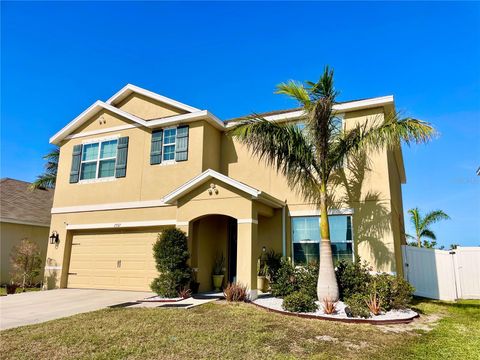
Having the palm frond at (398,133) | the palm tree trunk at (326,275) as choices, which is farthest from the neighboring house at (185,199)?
the palm tree trunk at (326,275)

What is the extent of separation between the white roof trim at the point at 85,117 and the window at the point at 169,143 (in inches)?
71.8

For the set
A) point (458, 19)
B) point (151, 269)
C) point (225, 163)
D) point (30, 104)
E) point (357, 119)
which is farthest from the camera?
point (30, 104)

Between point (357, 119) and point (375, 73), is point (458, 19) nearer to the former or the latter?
point (375, 73)

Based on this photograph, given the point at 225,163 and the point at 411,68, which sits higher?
the point at 411,68

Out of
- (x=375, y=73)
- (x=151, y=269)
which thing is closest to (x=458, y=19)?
(x=375, y=73)

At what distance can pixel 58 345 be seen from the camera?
6.48 metres

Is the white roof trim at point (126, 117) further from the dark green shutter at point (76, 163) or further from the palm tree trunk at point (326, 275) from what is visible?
the palm tree trunk at point (326, 275)

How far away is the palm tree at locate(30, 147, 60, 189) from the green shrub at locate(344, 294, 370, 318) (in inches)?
705

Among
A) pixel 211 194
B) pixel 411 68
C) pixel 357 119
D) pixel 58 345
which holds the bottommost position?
pixel 58 345

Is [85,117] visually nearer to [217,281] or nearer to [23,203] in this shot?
[23,203]

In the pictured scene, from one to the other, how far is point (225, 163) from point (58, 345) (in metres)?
9.86

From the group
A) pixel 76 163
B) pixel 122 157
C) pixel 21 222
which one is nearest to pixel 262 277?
pixel 122 157

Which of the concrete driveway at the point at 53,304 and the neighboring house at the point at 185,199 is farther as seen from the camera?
the neighboring house at the point at 185,199

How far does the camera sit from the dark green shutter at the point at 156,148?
594 inches
